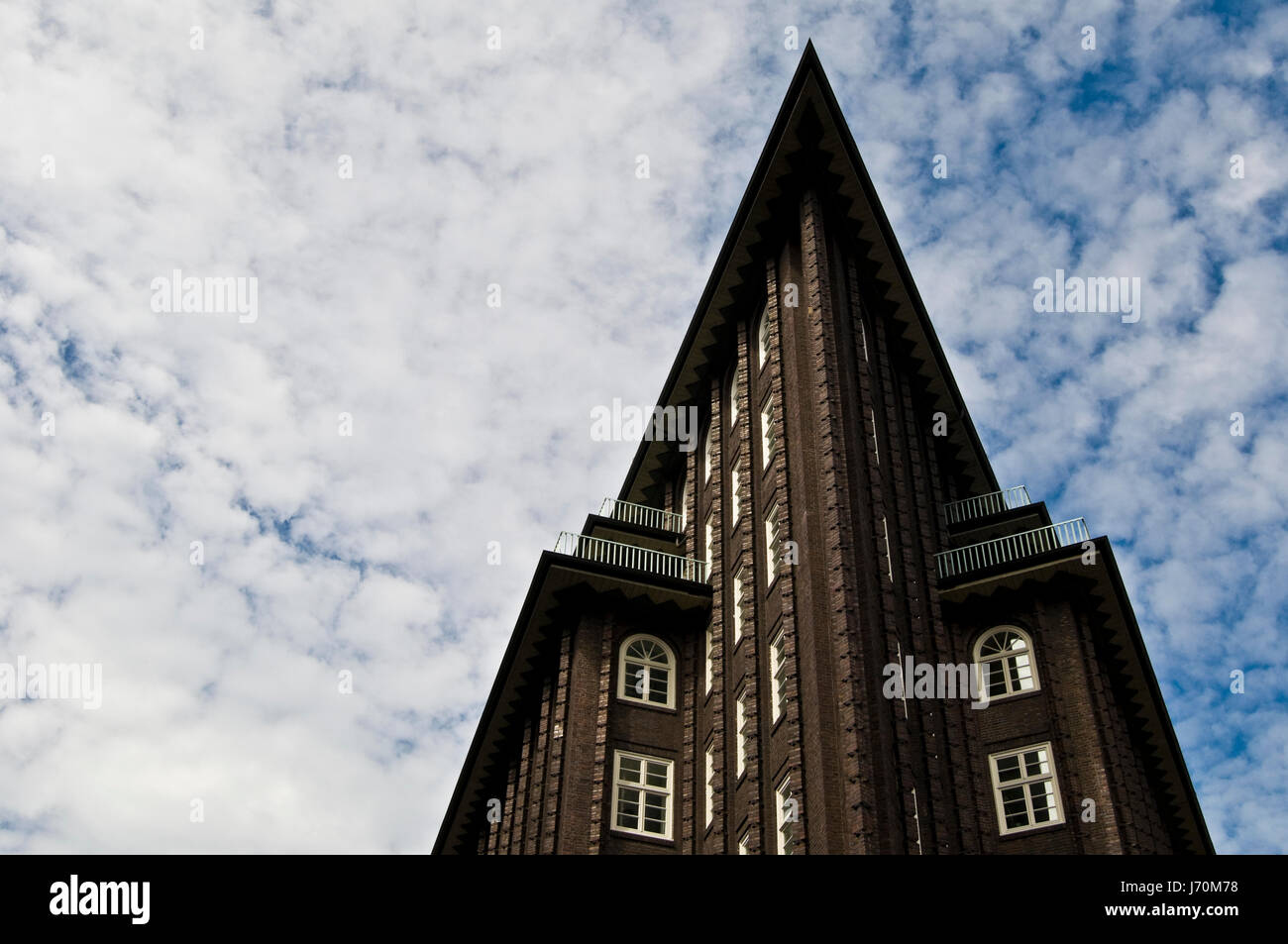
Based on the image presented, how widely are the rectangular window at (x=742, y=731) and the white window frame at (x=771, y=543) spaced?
3072mm

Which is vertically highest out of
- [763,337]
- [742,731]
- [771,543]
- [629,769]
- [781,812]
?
[763,337]

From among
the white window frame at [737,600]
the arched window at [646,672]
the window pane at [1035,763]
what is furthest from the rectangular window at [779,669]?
the window pane at [1035,763]

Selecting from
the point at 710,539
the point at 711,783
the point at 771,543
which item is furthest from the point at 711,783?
the point at 710,539

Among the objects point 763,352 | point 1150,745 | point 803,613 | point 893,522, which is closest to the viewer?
point 803,613

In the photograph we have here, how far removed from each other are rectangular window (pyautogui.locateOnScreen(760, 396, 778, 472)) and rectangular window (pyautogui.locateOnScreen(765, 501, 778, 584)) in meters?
1.59

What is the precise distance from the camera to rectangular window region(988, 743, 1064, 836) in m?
30.8

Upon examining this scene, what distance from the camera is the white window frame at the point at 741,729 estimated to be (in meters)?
32.5

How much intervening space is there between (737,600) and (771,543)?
2.49m

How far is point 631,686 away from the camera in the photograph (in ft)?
123

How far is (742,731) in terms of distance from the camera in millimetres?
33094

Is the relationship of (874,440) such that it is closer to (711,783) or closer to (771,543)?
(771,543)
